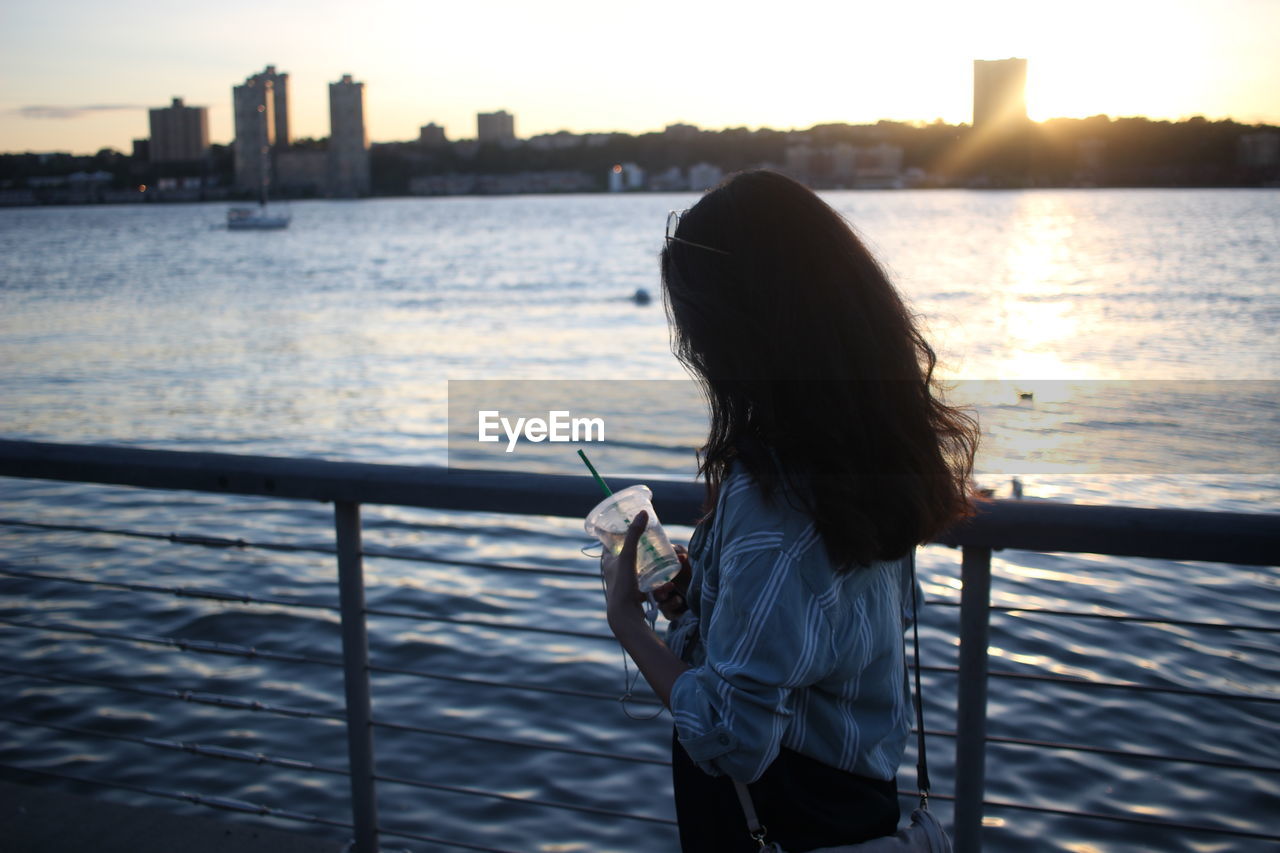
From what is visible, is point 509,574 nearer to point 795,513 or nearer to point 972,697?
point 972,697

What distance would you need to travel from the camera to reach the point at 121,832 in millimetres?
2762

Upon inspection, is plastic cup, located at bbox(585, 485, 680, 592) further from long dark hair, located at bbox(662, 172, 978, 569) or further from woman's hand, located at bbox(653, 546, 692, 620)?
long dark hair, located at bbox(662, 172, 978, 569)

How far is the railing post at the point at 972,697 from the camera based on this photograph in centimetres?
195

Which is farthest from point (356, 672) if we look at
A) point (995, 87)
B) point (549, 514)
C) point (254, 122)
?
point (254, 122)

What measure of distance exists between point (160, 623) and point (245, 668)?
135 centimetres

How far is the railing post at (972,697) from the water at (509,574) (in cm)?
44

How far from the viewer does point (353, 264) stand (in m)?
60.6

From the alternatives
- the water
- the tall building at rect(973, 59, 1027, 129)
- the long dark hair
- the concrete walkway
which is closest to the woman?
the long dark hair

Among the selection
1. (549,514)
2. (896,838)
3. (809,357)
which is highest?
(809,357)

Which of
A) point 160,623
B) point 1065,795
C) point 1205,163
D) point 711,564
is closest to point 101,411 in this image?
point 160,623

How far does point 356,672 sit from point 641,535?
3.94 feet

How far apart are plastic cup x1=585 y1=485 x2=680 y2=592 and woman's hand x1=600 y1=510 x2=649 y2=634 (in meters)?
0.05

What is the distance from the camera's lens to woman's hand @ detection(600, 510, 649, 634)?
1.41 metres

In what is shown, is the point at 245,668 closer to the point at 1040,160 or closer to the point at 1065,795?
the point at 1065,795
